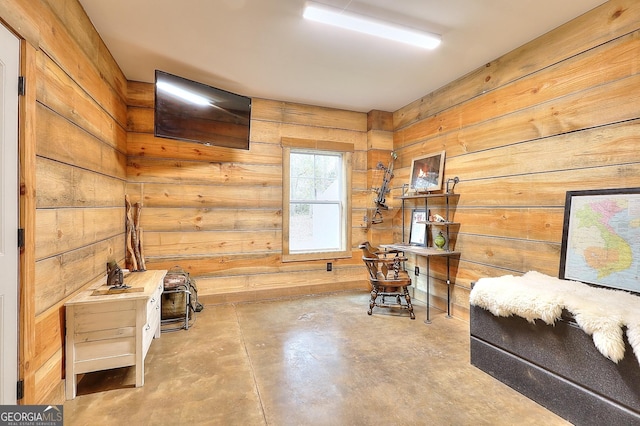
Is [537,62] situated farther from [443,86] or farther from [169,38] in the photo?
[169,38]

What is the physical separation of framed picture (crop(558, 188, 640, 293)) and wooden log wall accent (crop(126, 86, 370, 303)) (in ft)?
8.46

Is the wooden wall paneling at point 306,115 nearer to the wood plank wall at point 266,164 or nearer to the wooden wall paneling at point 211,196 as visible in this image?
the wood plank wall at point 266,164

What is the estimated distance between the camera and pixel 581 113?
2.30 m

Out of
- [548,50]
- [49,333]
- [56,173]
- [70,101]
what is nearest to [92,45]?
[70,101]

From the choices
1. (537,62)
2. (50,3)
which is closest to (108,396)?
(50,3)

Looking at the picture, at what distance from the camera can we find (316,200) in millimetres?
4422

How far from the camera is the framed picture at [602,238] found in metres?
1.99

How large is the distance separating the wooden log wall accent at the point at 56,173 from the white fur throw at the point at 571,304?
9.05 feet

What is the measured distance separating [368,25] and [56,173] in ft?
7.79

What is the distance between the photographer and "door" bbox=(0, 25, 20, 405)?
1421 mm

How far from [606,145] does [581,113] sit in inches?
12.2

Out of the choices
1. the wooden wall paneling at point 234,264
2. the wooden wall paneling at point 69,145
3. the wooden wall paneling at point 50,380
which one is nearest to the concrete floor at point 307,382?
the wooden wall paneling at point 50,380

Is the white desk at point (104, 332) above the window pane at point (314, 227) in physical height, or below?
below

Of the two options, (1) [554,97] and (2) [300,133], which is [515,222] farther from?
(2) [300,133]
